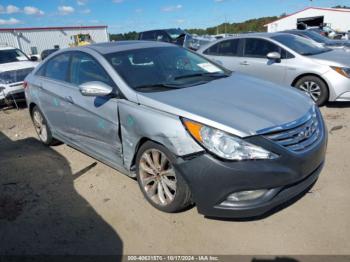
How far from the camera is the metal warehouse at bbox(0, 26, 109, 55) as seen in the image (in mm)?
33531

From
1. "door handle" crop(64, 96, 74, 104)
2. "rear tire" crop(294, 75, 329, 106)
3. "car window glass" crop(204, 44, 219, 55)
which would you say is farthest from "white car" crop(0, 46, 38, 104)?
"rear tire" crop(294, 75, 329, 106)

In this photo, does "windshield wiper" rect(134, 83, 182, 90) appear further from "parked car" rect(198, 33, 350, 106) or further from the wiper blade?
"parked car" rect(198, 33, 350, 106)

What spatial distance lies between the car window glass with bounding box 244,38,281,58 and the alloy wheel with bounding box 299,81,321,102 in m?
0.94

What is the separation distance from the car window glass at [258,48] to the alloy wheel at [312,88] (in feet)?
3.09

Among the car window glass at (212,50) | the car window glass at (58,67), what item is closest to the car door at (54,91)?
the car window glass at (58,67)

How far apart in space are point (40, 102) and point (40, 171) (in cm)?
112

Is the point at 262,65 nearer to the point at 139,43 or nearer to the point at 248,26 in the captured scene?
the point at 139,43

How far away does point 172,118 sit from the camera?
2730mm

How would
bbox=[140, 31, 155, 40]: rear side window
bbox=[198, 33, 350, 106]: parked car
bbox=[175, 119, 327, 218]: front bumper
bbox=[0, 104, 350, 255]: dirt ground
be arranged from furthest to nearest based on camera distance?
bbox=[140, 31, 155, 40]: rear side window → bbox=[198, 33, 350, 106]: parked car → bbox=[0, 104, 350, 255]: dirt ground → bbox=[175, 119, 327, 218]: front bumper

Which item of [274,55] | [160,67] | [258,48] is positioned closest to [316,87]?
[274,55]

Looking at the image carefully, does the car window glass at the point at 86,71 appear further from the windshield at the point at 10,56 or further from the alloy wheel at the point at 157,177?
the windshield at the point at 10,56

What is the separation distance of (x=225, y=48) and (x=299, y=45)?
5.47 feet

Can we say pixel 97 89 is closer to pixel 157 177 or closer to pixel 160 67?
pixel 160 67

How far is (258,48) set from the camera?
706cm
